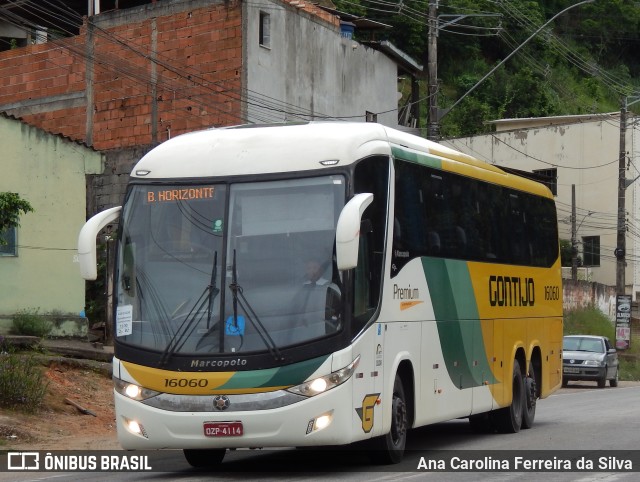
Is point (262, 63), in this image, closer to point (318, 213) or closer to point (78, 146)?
point (78, 146)

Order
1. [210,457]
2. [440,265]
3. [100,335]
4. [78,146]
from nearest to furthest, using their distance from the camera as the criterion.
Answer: [210,457] < [440,265] < [78,146] < [100,335]

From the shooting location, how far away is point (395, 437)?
13258mm

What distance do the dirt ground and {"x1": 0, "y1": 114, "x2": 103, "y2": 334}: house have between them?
3.41 m

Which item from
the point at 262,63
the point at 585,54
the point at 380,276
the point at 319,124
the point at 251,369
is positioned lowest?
the point at 251,369

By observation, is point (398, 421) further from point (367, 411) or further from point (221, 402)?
point (221, 402)

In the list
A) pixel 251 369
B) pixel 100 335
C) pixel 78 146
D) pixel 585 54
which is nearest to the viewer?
pixel 251 369

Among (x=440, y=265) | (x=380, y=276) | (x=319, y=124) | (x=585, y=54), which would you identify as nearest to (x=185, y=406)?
(x=380, y=276)

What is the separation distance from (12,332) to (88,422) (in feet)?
17.9

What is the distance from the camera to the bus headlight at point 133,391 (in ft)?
39.5

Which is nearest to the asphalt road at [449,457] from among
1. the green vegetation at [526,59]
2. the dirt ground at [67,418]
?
the dirt ground at [67,418]

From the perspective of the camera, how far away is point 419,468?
12.9 meters

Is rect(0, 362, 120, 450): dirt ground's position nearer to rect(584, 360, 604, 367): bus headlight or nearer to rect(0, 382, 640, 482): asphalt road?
rect(0, 382, 640, 482): asphalt road

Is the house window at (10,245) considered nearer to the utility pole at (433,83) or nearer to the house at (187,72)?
the utility pole at (433,83)

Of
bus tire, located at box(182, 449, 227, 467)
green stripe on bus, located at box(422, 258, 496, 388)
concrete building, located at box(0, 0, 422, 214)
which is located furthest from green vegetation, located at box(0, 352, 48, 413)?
concrete building, located at box(0, 0, 422, 214)
